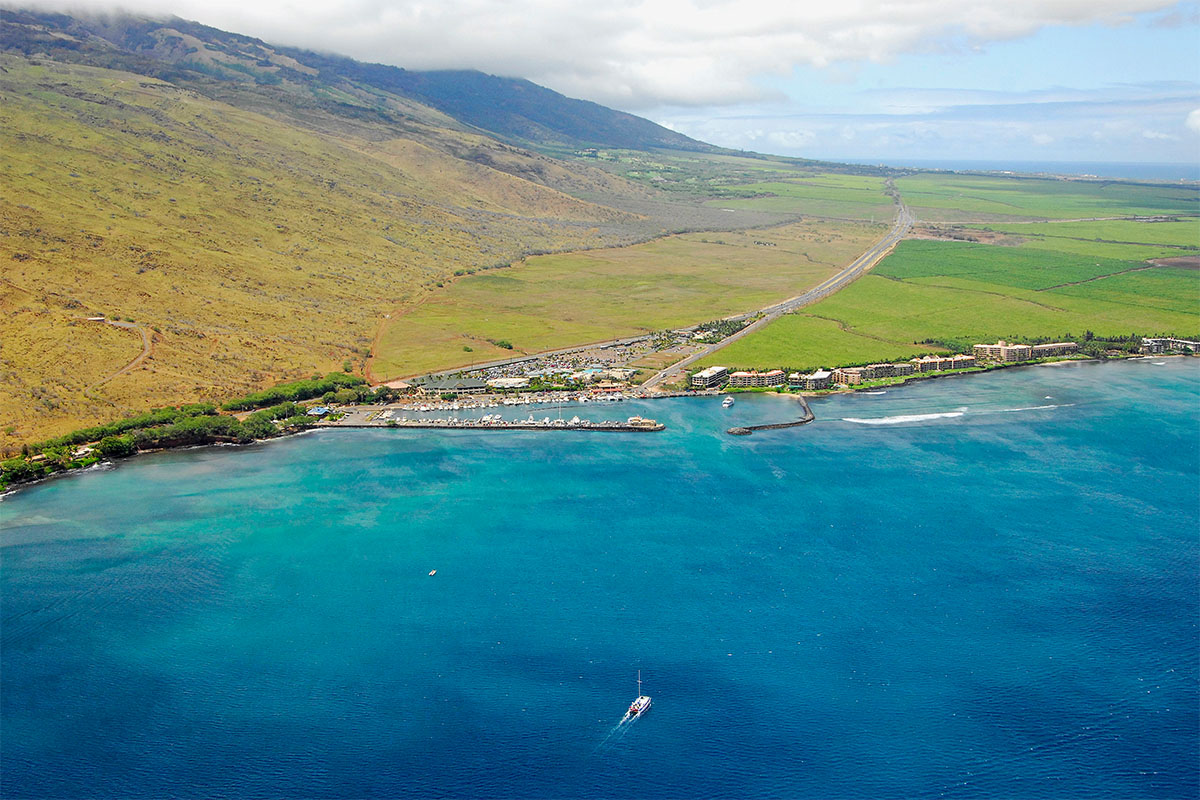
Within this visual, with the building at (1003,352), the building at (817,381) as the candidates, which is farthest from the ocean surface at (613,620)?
the building at (1003,352)

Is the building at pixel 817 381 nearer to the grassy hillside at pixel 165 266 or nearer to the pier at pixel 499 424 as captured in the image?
the pier at pixel 499 424

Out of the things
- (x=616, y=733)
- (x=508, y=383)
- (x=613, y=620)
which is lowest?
(x=616, y=733)

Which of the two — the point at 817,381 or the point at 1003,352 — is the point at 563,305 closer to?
the point at 817,381

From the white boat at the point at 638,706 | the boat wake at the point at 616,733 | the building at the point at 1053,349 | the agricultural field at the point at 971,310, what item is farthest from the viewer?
the agricultural field at the point at 971,310

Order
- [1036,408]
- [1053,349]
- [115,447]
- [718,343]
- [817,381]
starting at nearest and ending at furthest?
1. [115,447]
2. [1036,408]
3. [817,381]
4. [1053,349]
5. [718,343]

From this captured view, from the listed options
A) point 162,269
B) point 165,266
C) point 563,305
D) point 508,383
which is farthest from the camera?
point 563,305

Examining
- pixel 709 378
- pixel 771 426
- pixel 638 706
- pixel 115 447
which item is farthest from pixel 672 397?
pixel 115 447

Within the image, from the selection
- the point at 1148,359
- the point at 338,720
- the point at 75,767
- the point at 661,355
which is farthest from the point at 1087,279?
the point at 75,767
